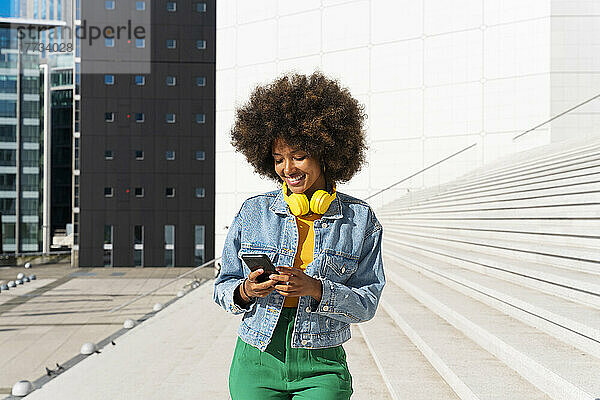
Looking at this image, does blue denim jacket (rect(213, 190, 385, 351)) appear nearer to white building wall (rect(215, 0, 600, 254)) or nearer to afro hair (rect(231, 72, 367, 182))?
afro hair (rect(231, 72, 367, 182))

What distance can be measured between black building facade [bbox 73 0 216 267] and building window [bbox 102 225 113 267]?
2.2 inches

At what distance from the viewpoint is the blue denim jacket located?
197cm

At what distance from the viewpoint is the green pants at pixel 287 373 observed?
1942mm

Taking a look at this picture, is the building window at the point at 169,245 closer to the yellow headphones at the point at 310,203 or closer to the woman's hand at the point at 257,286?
the yellow headphones at the point at 310,203

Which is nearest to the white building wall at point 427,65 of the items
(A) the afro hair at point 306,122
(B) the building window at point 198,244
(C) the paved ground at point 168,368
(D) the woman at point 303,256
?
(B) the building window at point 198,244

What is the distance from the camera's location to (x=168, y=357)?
7207mm

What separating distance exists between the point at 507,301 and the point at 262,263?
4270 mm

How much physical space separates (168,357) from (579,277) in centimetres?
463

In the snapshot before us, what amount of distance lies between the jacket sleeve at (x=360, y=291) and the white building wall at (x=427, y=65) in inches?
642

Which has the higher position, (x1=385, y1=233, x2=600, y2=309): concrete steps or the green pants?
the green pants

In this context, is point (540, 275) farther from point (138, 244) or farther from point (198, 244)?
point (138, 244)

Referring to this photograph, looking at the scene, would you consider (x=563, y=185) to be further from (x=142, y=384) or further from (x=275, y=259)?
(x=275, y=259)

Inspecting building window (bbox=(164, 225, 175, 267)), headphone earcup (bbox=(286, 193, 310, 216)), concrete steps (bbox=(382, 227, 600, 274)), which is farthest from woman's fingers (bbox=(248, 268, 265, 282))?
building window (bbox=(164, 225, 175, 267))

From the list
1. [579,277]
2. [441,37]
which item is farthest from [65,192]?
[579,277]
